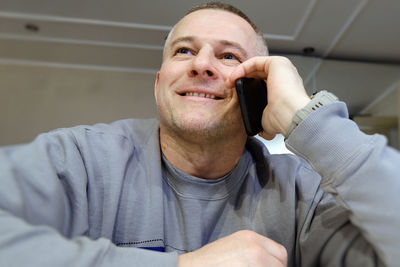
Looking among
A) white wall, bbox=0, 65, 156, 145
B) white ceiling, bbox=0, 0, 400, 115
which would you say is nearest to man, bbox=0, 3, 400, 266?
white ceiling, bbox=0, 0, 400, 115

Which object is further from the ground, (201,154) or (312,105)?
(312,105)

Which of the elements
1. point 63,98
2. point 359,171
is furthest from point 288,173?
point 63,98

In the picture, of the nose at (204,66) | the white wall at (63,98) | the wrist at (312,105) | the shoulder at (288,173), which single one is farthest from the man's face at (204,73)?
the white wall at (63,98)

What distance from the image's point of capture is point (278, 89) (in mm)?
709

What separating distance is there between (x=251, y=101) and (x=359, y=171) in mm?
358

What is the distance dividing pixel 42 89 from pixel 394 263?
3.32 m

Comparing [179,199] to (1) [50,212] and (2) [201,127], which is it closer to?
(2) [201,127]

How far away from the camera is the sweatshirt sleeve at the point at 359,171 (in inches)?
20.4

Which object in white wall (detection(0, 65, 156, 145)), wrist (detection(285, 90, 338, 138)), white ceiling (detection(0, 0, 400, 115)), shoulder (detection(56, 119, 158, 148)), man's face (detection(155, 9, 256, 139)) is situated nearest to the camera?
wrist (detection(285, 90, 338, 138))

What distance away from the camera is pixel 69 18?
8.48ft

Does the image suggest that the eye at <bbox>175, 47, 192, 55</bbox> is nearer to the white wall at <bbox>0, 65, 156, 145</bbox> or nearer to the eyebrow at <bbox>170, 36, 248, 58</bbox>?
the eyebrow at <bbox>170, 36, 248, 58</bbox>

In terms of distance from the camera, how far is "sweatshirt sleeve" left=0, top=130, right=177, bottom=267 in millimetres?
438

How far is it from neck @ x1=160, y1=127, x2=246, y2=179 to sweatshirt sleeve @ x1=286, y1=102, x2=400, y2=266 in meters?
0.35

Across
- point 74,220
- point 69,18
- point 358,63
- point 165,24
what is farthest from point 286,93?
point 358,63
